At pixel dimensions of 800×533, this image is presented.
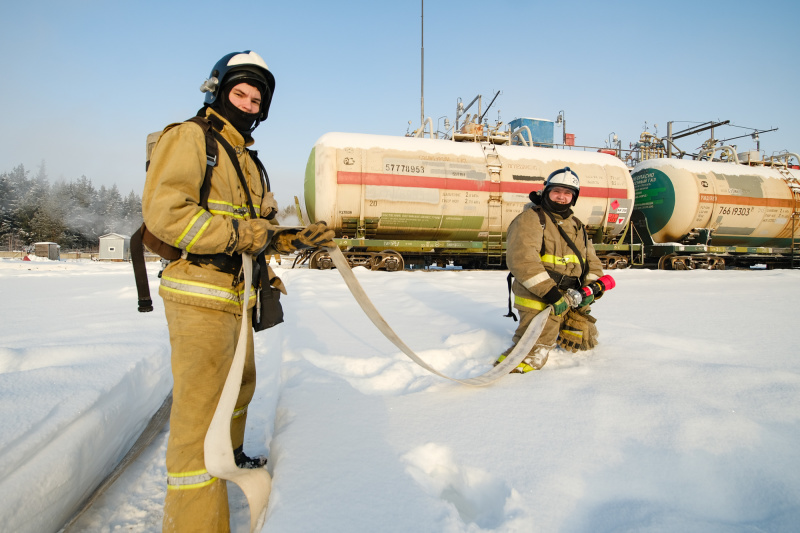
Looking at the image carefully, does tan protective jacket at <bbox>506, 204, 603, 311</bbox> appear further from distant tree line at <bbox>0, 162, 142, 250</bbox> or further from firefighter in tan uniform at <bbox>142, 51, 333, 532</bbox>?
distant tree line at <bbox>0, 162, 142, 250</bbox>

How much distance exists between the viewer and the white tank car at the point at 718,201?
12.4 m

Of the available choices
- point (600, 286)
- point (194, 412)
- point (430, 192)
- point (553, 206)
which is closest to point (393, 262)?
point (430, 192)

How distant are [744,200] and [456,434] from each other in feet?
50.7

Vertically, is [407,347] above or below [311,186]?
below

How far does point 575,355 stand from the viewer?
3363mm

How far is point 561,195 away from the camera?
11.2 feet

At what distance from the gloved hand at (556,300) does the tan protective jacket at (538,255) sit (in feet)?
0.09

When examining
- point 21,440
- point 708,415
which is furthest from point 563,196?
point 21,440

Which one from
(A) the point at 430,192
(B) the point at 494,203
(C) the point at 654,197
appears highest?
(C) the point at 654,197

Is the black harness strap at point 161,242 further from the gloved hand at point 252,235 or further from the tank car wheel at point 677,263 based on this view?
the tank car wheel at point 677,263

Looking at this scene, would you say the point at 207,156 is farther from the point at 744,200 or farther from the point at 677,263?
the point at 744,200

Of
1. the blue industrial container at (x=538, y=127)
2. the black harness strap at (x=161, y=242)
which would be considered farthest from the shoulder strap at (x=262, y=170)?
the blue industrial container at (x=538, y=127)

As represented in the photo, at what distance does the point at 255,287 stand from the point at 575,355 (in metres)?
2.62

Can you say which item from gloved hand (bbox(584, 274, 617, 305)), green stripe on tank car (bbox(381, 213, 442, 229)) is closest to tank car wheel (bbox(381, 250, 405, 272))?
green stripe on tank car (bbox(381, 213, 442, 229))
